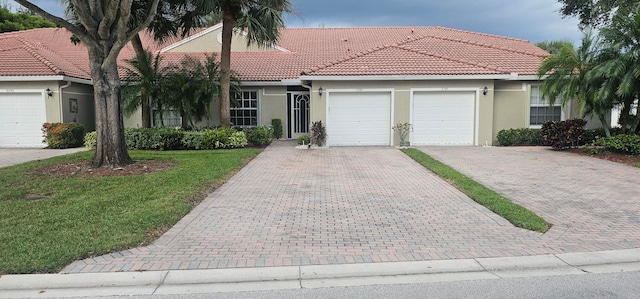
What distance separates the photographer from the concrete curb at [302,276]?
14.0 ft

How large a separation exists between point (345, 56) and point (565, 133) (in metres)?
11.2

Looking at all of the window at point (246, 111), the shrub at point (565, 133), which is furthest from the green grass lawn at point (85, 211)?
the shrub at point (565, 133)

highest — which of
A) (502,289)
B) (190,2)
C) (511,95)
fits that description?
(190,2)

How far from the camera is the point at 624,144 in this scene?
44.3ft

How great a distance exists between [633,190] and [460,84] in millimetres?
8282

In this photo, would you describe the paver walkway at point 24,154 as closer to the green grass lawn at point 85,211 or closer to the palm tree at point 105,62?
the green grass lawn at point 85,211

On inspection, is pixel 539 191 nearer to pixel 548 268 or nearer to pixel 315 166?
pixel 548 268

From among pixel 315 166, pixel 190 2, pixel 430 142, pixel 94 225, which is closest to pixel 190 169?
pixel 315 166

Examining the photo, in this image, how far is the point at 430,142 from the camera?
16.8 meters

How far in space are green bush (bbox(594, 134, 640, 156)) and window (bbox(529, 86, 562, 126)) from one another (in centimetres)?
365

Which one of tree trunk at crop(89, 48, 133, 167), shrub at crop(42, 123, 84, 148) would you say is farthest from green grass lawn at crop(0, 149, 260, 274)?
shrub at crop(42, 123, 84, 148)

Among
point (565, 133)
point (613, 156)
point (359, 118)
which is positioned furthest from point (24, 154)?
point (613, 156)

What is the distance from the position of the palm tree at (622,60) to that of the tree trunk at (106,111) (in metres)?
13.6

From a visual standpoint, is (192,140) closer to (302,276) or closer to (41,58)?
(41,58)
